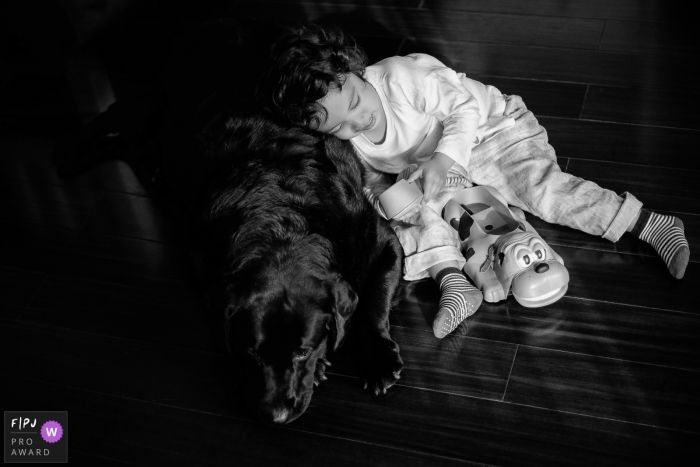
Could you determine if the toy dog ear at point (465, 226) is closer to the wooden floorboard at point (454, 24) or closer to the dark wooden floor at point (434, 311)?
the dark wooden floor at point (434, 311)

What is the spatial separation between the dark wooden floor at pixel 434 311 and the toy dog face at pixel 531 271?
2.3 inches

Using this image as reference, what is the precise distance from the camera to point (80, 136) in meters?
2.81

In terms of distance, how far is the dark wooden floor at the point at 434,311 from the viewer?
1832 mm

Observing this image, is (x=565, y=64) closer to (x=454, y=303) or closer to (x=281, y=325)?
(x=454, y=303)

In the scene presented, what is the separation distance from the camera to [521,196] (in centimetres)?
223

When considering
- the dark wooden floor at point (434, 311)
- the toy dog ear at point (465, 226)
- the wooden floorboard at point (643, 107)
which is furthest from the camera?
the wooden floorboard at point (643, 107)

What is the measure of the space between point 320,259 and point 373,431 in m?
0.42

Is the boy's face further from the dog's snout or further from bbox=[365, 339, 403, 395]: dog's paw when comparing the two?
the dog's snout

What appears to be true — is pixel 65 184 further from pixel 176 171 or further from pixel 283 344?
pixel 283 344

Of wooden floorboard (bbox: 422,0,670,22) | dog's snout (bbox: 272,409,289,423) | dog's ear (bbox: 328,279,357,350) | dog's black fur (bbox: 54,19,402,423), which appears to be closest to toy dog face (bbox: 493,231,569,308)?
dog's black fur (bbox: 54,19,402,423)

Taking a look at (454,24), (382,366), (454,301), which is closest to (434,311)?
(454,301)

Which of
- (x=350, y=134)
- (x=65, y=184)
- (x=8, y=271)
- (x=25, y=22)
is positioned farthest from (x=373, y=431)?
(x=25, y=22)

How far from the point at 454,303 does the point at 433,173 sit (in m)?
0.34

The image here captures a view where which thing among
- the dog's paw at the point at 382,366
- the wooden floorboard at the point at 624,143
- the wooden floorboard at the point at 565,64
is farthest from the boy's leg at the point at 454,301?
the wooden floorboard at the point at 565,64
